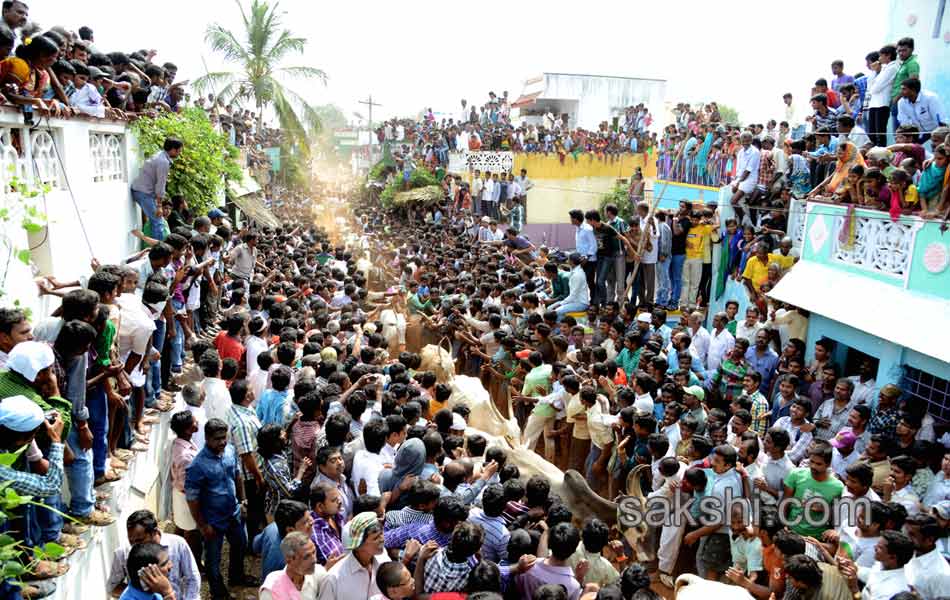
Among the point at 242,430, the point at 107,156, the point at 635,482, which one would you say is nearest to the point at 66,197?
the point at 107,156

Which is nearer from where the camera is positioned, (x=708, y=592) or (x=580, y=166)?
(x=708, y=592)

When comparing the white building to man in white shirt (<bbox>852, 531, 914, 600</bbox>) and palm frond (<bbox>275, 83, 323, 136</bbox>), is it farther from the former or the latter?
man in white shirt (<bbox>852, 531, 914, 600</bbox>)

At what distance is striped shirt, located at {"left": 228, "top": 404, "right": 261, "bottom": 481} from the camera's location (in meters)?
5.41

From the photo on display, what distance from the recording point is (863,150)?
9789 mm

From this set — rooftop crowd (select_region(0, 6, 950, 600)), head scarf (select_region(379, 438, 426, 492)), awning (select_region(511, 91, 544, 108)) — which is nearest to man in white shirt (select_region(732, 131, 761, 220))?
rooftop crowd (select_region(0, 6, 950, 600))

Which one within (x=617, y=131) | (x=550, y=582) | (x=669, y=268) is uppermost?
(x=617, y=131)

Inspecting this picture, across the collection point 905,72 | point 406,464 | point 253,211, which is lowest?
point 406,464

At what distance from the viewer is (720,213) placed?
453 inches

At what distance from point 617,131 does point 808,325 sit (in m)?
17.5

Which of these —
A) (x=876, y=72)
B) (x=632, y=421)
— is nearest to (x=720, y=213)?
(x=876, y=72)

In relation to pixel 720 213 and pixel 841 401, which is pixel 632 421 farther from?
pixel 720 213

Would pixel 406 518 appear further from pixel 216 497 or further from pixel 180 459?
pixel 180 459

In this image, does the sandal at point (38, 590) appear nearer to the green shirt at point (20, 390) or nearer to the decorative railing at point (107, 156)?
the green shirt at point (20, 390)

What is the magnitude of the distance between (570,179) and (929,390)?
17803mm
